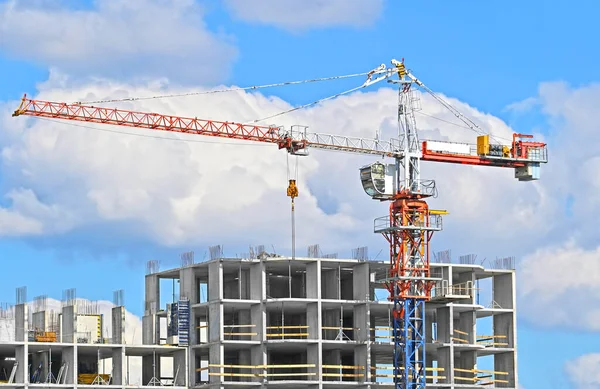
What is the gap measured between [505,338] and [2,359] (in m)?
48.2

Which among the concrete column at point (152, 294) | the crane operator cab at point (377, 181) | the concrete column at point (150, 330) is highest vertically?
the crane operator cab at point (377, 181)

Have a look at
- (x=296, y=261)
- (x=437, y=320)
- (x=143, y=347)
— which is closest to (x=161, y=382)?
(x=143, y=347)

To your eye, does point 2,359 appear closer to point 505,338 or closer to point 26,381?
point 26,381

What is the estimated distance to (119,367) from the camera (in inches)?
5773

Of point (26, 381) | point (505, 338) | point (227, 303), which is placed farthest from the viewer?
point (505, 338)

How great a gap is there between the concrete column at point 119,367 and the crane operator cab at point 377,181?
2948 cm

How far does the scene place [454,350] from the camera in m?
160

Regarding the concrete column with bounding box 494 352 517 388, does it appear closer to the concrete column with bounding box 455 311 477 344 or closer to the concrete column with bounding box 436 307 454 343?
the concrete column with bounding box 455 311 477 344

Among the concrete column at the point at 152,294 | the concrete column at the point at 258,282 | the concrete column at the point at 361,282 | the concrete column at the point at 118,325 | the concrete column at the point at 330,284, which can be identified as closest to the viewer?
the concrete column at the point at 118,325

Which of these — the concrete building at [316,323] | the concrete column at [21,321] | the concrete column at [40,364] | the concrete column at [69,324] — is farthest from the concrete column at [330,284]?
the concrete column at [21,321]

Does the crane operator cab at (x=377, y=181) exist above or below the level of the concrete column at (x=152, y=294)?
above

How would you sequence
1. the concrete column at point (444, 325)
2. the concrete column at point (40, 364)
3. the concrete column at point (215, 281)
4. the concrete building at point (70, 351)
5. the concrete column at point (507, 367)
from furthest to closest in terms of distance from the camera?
1. the concrete column at point (507, 367)
2. the concrete column at point (444, 325)
3. the concrete column at point (215, 281)
4. the concrete column at point (40, 364)
5. the concrete building at point (70, 351)

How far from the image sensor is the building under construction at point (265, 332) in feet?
486

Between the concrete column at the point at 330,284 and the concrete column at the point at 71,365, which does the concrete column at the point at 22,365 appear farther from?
the concrete column at the point at 330,284
